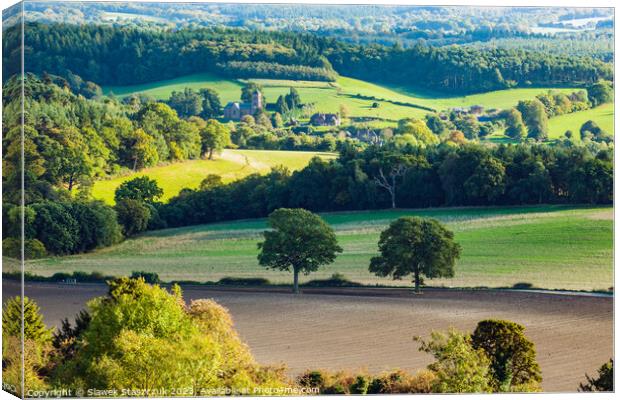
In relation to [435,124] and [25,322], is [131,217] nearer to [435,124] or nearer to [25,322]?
[25,322]

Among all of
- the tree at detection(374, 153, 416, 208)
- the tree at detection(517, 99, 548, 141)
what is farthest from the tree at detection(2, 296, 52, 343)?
the tree at detection(517, 99, 548, 141)

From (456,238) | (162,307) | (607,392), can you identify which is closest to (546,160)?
(456,238)

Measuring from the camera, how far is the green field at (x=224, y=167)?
3625 centimetres

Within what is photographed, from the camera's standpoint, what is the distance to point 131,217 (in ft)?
117

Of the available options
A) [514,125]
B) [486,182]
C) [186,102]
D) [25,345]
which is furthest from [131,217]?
[514,125]

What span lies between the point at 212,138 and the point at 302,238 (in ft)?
9.19

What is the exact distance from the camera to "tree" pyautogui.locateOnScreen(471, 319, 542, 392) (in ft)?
111

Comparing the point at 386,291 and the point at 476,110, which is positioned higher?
the point at 476,110

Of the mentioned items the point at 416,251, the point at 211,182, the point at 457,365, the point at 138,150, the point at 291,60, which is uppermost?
the point at 291,60

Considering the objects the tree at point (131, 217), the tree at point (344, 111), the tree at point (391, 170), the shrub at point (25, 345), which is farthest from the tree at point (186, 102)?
the shrub at point (25, 345)

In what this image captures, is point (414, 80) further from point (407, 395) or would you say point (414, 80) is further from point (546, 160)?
point (407, 395)

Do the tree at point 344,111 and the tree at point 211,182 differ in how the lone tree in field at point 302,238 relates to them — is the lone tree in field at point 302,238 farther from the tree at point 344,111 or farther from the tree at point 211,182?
the tree at point 344,111

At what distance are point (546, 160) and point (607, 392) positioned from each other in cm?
526

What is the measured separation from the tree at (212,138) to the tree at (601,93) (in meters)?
7.57
